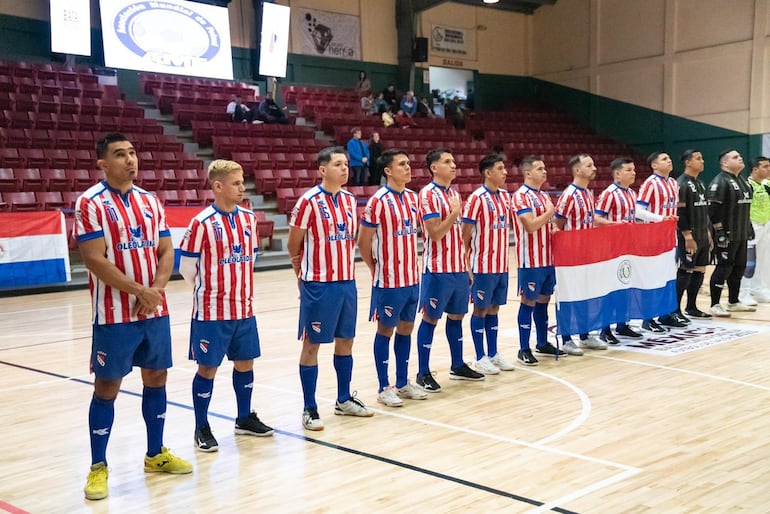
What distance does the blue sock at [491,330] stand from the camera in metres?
6.36

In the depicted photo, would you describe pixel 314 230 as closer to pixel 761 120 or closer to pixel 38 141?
pixel 38 141

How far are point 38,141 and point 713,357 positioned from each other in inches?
491

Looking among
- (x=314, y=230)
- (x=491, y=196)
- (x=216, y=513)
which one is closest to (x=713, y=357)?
(x=491, y=196)

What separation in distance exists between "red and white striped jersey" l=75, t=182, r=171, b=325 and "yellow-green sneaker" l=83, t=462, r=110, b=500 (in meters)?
0.76

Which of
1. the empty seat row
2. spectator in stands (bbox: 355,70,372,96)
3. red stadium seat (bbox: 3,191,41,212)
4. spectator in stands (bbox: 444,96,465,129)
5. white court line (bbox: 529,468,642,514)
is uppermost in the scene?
spectator in stands (bbox: 355,70,372,96)

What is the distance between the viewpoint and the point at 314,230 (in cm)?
485

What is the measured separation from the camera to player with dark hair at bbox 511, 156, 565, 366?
643 centimetres

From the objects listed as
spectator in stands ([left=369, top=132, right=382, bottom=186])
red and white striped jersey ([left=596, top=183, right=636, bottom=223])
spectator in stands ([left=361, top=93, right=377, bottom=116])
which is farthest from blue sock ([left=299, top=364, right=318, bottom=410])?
spectator in stands ([left=361, top=93, right=377, bottom=116])

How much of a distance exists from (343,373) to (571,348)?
2.75 meters

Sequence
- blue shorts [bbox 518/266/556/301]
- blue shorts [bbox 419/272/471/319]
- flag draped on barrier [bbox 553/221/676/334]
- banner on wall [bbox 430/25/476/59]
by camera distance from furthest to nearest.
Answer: banner on wall [bbox 430/25/476/59]
flag draped on barrier [bbox 553/221/676/334]
blue shorts [bbox 518/266/556/301]
blue shorts [bbox 419/272/471/319]

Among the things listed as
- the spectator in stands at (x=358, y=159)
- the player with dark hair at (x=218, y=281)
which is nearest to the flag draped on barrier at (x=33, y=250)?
the spectator in stands at (x=358, y=159)

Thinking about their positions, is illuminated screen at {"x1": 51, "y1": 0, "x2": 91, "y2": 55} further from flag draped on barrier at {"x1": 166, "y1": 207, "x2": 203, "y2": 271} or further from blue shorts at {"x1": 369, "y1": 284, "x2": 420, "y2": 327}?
blue shorts at {"x1": 369, "y1": 284, "x2": 420, "y2": 327}

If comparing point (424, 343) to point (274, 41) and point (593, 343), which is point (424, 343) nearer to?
point (593, 343)

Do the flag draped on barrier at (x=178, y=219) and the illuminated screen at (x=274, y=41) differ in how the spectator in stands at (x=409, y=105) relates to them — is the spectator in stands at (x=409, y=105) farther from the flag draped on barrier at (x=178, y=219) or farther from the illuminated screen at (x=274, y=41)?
the flag draped on barrier at (x=178, y=219)
